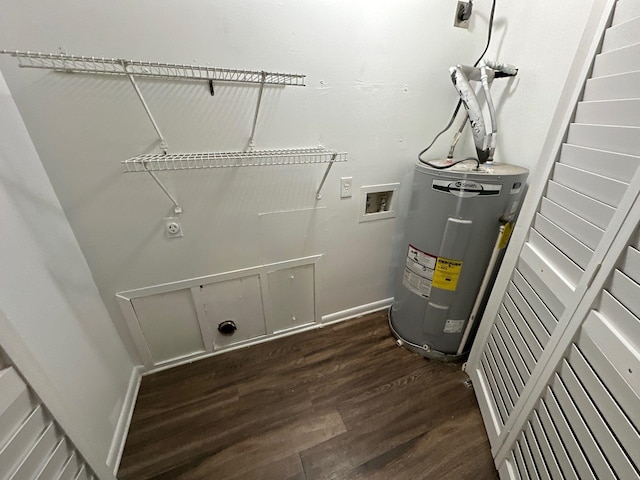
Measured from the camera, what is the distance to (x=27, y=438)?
24.2 inches

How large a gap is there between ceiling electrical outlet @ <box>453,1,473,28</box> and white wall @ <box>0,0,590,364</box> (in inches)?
1.2

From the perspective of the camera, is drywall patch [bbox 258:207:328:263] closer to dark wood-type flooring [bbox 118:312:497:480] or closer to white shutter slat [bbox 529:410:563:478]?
dark wood-type flooring [bbox 118:312:497:480]

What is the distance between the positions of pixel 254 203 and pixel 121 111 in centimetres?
64

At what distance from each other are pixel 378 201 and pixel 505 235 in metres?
0.70

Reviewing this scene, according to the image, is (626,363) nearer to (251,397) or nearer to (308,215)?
(308,215)

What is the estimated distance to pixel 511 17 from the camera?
1.24m

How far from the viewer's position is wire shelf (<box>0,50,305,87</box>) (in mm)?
793

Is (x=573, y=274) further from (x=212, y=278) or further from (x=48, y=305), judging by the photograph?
(x=48, y=305)

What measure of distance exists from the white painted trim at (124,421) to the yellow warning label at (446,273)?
173cm

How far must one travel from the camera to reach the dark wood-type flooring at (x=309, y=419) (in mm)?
1107

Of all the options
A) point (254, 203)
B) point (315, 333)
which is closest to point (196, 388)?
point (315, 333)

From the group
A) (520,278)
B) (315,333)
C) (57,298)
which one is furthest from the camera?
(315,333)

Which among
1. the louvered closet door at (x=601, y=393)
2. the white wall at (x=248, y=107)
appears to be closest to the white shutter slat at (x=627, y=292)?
the louvered closet door at (x=601, y=393)

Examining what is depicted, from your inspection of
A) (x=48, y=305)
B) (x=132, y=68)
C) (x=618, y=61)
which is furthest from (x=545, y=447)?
(x=132, y=68)
